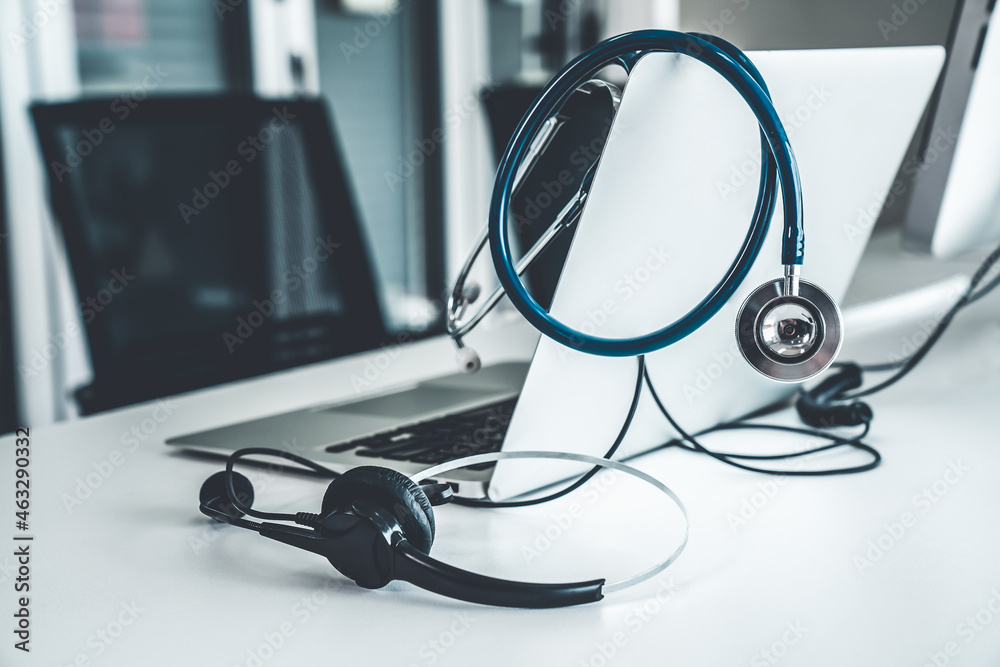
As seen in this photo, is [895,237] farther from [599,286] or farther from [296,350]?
[296,350]

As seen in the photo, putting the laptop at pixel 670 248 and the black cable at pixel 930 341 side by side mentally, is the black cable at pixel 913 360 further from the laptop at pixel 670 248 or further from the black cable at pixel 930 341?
the laptop at pixel 670 248

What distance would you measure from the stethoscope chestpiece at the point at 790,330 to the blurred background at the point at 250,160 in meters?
0.48

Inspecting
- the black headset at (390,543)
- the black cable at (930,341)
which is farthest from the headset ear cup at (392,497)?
the black cable at (930,341)

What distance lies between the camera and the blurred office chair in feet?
3.95

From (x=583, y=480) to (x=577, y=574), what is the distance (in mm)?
109

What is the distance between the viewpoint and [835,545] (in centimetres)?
50

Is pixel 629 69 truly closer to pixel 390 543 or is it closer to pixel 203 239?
pixel 390 543

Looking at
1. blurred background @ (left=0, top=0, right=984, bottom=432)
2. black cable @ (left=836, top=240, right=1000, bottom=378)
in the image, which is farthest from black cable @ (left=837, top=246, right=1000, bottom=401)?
blurred background @ (left=0, top=0, right=984, bottom=432)

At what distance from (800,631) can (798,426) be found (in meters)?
0.38

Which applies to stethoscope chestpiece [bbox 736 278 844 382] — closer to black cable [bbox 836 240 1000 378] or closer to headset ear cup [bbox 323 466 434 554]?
headset ear cup [bbox 323 466 434 554]

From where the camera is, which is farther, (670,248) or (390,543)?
(670,248)

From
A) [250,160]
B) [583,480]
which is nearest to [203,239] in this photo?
[250,160]

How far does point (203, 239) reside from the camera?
1316 mm

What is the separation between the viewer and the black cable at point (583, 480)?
0.56m
